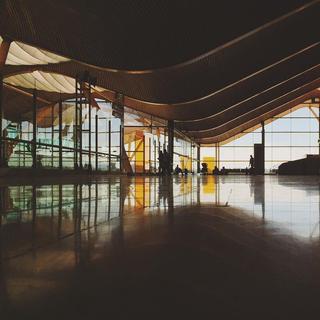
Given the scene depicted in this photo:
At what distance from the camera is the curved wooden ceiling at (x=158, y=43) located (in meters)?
16.8

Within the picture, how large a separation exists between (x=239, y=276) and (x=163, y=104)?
97.5 feet

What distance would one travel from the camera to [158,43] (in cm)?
1941

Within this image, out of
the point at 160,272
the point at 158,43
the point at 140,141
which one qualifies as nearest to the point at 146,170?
the point at 140,141

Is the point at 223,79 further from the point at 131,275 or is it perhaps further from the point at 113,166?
the point at 131,275

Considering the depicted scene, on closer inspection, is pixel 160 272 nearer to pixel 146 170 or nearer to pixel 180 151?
pixel 146 170

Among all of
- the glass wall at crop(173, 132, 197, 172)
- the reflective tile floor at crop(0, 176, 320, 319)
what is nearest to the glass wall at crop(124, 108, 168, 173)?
the glass wall at crop(173, 132, 197, 172)

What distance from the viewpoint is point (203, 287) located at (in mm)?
869

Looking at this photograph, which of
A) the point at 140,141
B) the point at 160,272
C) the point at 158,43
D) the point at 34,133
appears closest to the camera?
the point at 160,272

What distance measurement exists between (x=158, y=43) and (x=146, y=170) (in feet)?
54.4

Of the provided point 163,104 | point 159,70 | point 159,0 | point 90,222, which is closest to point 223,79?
point 159,70

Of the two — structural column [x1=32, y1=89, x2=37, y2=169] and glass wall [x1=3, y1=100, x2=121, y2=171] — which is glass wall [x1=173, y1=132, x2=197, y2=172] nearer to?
glass wall [x1=3, y1=100, x2=121, y2=171]

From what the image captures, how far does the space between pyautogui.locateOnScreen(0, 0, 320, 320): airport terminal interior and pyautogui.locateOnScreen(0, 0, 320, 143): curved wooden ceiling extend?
78 mm

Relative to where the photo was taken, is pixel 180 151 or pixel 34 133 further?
pixel 180 151

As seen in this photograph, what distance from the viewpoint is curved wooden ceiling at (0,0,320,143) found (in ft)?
55.3
